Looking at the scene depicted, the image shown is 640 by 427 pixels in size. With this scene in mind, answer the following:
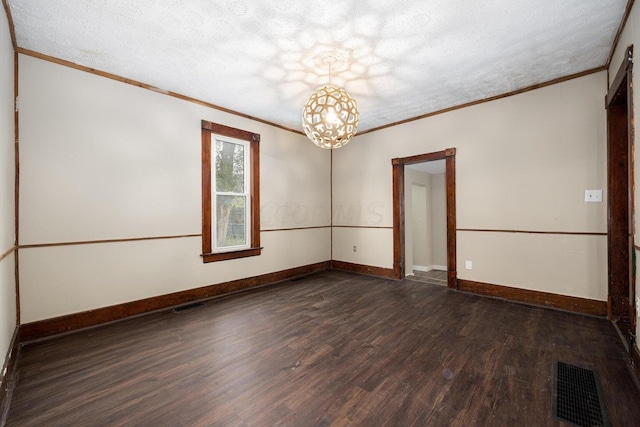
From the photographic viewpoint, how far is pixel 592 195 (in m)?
2.98

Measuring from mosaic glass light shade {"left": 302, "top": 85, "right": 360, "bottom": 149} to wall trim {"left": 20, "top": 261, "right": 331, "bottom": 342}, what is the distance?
2584 millimetres

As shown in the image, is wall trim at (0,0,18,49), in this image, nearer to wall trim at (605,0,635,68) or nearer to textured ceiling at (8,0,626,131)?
textured ceiling at (8,0,626,131)

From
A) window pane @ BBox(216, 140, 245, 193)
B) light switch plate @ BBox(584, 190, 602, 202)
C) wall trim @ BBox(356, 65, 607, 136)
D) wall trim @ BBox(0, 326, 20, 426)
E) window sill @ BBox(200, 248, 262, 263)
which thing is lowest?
wall trim @ BBox(0, 326, 20, 426)

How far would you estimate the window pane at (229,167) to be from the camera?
12.8 feet

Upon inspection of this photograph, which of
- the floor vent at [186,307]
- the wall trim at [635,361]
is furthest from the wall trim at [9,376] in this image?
the wall trim at [635,361]

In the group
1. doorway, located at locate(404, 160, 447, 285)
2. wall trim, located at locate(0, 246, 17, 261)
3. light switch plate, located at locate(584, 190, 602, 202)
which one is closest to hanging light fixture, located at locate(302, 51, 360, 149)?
wall trim, located at locate(0, 246, 17, 261)

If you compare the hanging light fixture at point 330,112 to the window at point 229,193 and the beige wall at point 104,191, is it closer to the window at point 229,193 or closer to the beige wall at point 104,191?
the window at point 229,193

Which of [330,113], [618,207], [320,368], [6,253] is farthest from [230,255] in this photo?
[618,207]

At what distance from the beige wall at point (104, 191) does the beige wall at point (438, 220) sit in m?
4.33

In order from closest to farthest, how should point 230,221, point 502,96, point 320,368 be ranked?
point 320,368, point 502,96, point 230,221

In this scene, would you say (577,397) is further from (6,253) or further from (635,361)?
(6,253)

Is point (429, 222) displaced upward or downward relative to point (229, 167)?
downward

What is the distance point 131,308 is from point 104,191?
133cm

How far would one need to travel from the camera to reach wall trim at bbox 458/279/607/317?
296 cm
